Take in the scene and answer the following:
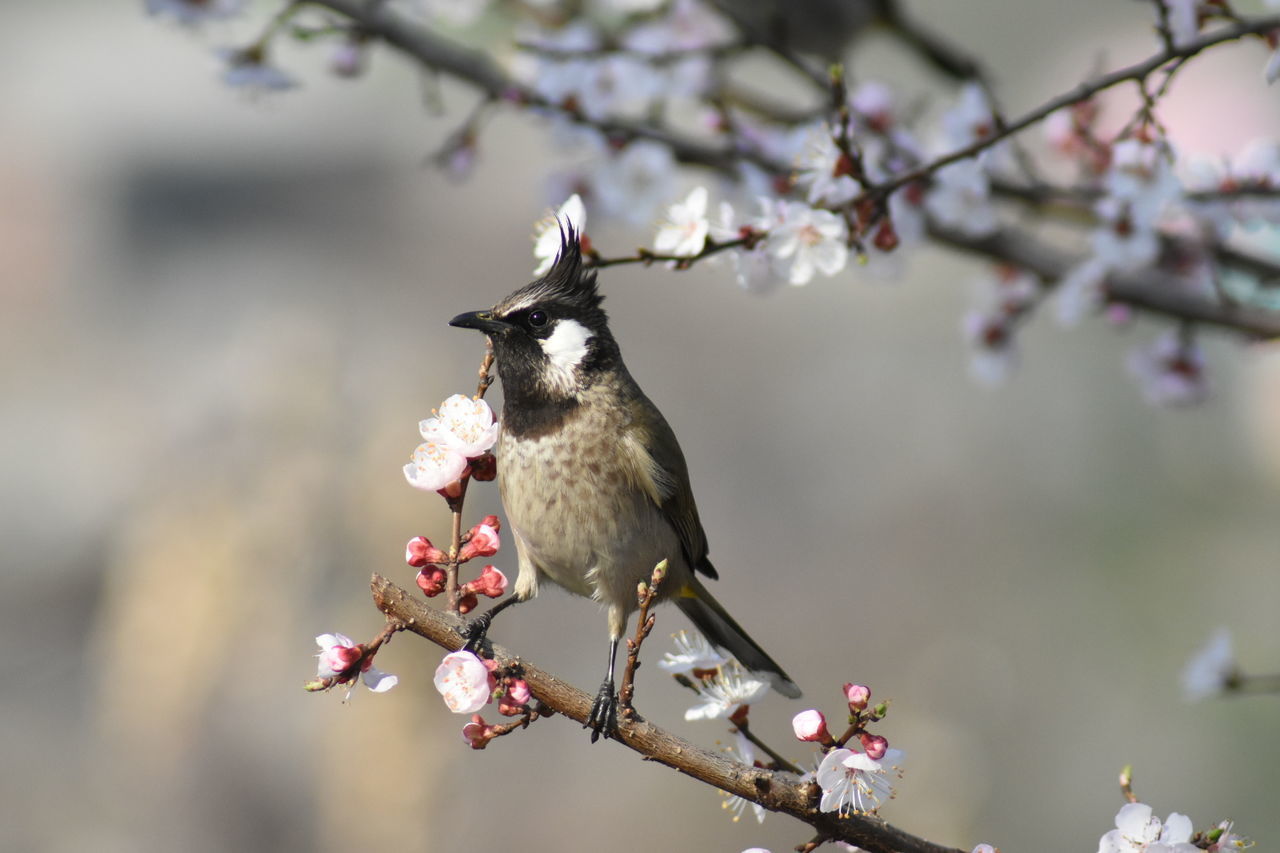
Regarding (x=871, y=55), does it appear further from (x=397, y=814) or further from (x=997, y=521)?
(x=397, y=814)

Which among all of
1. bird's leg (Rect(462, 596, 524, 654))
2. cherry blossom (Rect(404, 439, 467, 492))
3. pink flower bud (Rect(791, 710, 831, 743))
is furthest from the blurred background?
pink flower bud (Rect(791, 710, 831, 743))

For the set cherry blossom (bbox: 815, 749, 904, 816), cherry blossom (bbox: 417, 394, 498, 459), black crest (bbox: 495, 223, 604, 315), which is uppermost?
black crest (bbox: 495, 223, 604, 315)

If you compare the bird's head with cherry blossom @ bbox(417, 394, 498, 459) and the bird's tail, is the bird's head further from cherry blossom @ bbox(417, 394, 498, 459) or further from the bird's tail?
the bird's tail

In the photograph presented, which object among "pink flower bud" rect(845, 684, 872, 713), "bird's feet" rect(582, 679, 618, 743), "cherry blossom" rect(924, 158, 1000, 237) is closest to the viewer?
"pink flower bud" rect(845, 684, 872, 713)

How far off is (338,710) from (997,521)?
3.87 meters

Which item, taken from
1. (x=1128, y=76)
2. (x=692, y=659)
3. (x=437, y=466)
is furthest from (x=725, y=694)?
(x=1128, y=76)

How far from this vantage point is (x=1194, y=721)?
5.81m

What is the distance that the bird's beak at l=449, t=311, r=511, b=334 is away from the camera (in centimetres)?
194

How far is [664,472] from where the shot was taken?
2.34 metres

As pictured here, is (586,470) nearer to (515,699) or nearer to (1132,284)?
(515,699)

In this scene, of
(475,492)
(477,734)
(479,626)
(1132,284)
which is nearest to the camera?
(477,734)

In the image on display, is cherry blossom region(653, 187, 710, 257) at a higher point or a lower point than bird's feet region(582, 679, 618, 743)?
higher

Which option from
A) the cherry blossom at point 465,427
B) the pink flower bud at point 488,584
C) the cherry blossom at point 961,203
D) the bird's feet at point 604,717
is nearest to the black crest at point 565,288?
the cherry blossom at point 465,427

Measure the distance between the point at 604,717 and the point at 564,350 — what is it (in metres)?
0.70
